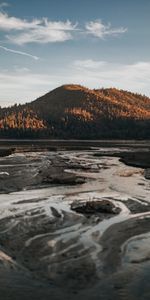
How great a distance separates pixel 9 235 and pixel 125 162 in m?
65.8

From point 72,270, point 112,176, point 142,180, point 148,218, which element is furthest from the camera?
point 112,176

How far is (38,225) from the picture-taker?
120ft

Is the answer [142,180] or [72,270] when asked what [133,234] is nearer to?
[72,270]

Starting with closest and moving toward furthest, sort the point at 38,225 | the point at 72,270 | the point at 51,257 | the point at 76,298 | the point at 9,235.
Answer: the point at 76,298
the point at 72,270
the point at 51,257
the point at 9,235
the point at 38,225

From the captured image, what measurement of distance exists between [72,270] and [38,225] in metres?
11.7

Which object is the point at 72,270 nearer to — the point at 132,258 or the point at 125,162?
the point at 132,258

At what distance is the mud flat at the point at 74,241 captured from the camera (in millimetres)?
22656

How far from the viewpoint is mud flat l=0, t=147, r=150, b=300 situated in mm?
22656

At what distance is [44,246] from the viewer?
1188 inches

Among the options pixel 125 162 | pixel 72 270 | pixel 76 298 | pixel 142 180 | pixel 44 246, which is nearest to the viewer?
pixel 76 298

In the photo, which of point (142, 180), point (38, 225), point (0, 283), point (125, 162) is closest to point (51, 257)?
point (0, 283)

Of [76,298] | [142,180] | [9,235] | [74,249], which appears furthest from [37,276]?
[142,180]

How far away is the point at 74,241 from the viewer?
31312 mm

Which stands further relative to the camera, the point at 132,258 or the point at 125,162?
the point at 125,162
